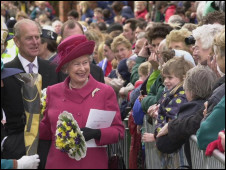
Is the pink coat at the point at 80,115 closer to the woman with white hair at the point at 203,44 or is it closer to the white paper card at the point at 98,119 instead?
the white paper card at the point at 98,119

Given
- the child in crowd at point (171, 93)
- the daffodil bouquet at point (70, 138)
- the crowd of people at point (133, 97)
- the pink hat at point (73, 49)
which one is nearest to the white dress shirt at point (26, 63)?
the crowd of people at point (133, 97)

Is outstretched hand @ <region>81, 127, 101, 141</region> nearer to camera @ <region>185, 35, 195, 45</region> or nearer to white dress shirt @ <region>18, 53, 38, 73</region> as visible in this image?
white dress shirt @ <region>18, 53, 38, 73</region>

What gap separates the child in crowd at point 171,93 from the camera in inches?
271

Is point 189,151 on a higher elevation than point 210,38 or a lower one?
lower

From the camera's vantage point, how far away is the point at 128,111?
9.65 meters

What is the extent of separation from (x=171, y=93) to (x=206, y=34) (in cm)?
87

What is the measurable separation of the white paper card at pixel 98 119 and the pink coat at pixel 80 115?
47 mm

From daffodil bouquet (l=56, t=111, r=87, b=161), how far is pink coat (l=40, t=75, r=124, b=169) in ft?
0.48

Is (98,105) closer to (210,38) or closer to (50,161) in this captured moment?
(50,161)

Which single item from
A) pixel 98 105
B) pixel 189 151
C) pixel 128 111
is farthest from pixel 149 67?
pixel 189 151

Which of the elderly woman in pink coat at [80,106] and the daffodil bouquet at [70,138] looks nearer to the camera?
the daffodil bouquet at [70,138]

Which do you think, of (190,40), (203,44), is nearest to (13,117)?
(203,44)

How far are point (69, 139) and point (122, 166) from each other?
0.65m

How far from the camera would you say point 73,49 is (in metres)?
6.89
